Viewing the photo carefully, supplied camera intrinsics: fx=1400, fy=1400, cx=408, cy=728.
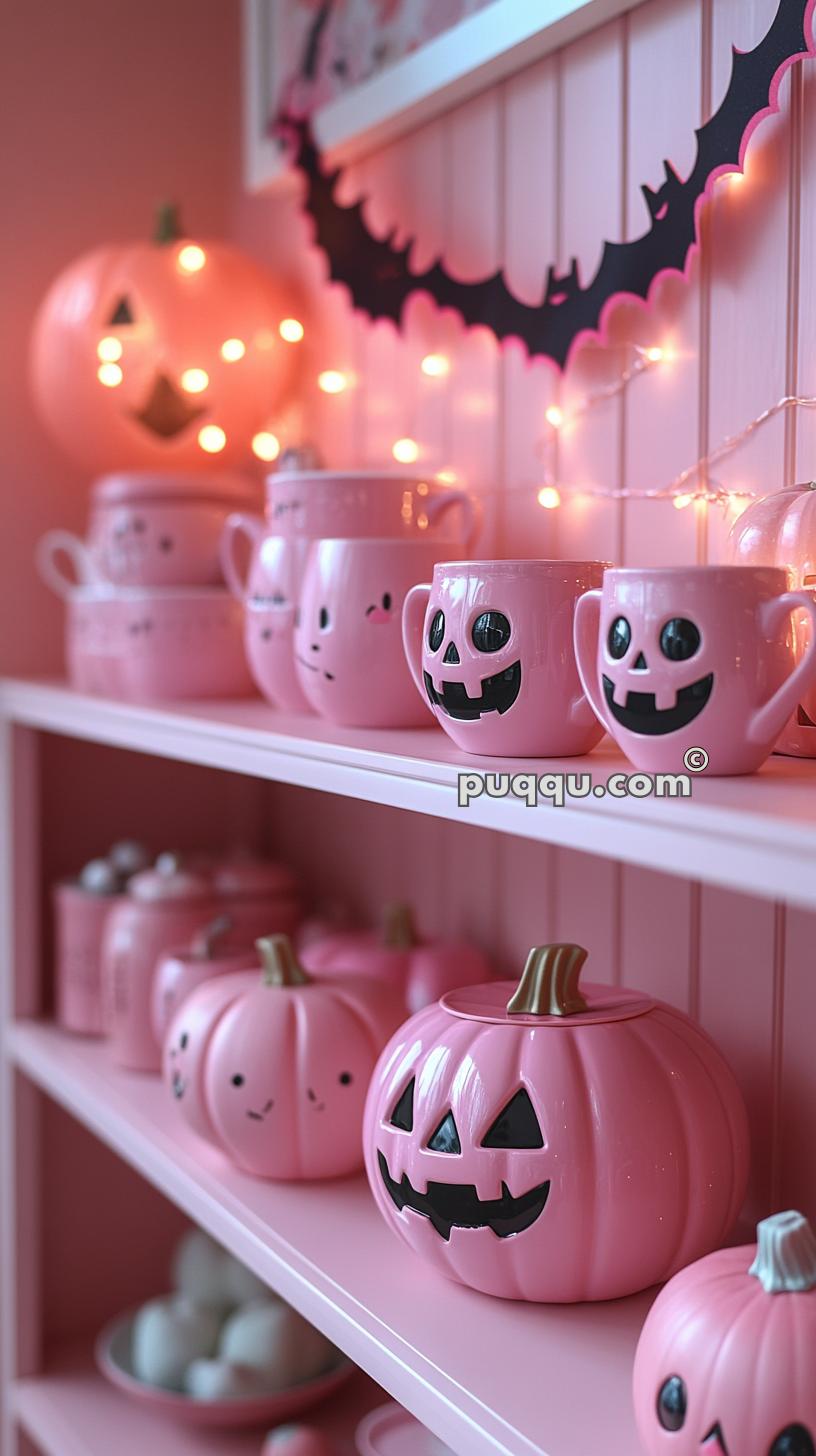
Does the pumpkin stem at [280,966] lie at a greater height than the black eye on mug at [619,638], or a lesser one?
lesser

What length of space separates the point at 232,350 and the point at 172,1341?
37.6 inches

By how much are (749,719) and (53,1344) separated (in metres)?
1.23

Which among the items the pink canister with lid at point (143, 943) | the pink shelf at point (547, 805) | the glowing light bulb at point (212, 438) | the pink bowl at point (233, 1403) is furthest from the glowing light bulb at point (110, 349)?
the pink bowl at point (233, 1403)

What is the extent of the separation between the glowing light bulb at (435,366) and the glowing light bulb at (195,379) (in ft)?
0.78

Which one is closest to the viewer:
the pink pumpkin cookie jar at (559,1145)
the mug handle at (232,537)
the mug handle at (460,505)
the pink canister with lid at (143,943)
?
the pink pumpkin cookie jar at (559,1145)

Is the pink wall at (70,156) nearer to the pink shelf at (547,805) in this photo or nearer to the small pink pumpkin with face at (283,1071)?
the pink shelf at (547,805)

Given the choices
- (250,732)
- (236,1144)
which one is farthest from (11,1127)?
(250,732)

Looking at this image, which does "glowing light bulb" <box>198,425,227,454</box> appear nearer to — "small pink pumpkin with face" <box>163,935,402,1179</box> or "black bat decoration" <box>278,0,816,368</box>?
"black bat decoration" <box>278,0,816,368</box>

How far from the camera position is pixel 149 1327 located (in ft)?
4.43

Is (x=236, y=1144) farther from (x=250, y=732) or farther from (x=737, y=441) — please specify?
(x=737, y=441)

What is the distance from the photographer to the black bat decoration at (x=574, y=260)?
0.86 meters

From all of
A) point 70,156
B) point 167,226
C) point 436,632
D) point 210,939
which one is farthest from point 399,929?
point 70,156

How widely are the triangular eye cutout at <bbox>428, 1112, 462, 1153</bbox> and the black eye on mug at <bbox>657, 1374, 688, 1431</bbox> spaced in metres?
0.18

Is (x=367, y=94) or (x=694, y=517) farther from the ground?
(x=367, y=94)
